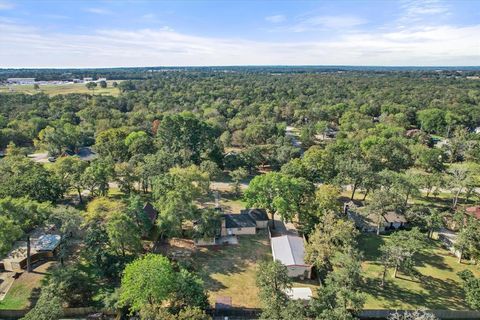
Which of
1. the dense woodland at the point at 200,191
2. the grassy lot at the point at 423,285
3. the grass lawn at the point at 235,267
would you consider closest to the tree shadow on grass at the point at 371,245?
the grassy lot at the point at 423,285

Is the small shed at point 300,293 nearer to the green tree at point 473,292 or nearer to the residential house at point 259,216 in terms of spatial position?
the green tree at point 473,292

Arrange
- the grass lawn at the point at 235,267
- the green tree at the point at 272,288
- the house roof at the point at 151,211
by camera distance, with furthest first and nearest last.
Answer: the house roof at the point at 151,211, the grass lawn at the point at 235,267, the green tree at the point at 272,288

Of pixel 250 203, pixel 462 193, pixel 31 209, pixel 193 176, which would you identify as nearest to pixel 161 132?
pixel 193 176

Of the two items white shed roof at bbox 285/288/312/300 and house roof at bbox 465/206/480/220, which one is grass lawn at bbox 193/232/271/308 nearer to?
white shed roof at bbox 285/288/312/300

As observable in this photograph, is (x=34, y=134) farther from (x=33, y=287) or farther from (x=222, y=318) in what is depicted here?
(x=222, y=318)

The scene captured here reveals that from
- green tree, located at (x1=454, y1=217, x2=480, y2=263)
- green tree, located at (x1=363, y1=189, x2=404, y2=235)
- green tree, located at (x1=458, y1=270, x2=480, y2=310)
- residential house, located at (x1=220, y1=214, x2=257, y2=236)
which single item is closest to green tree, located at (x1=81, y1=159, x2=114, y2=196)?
residential house, located at (x1=220, y1=214, x2=257, y2=236)
